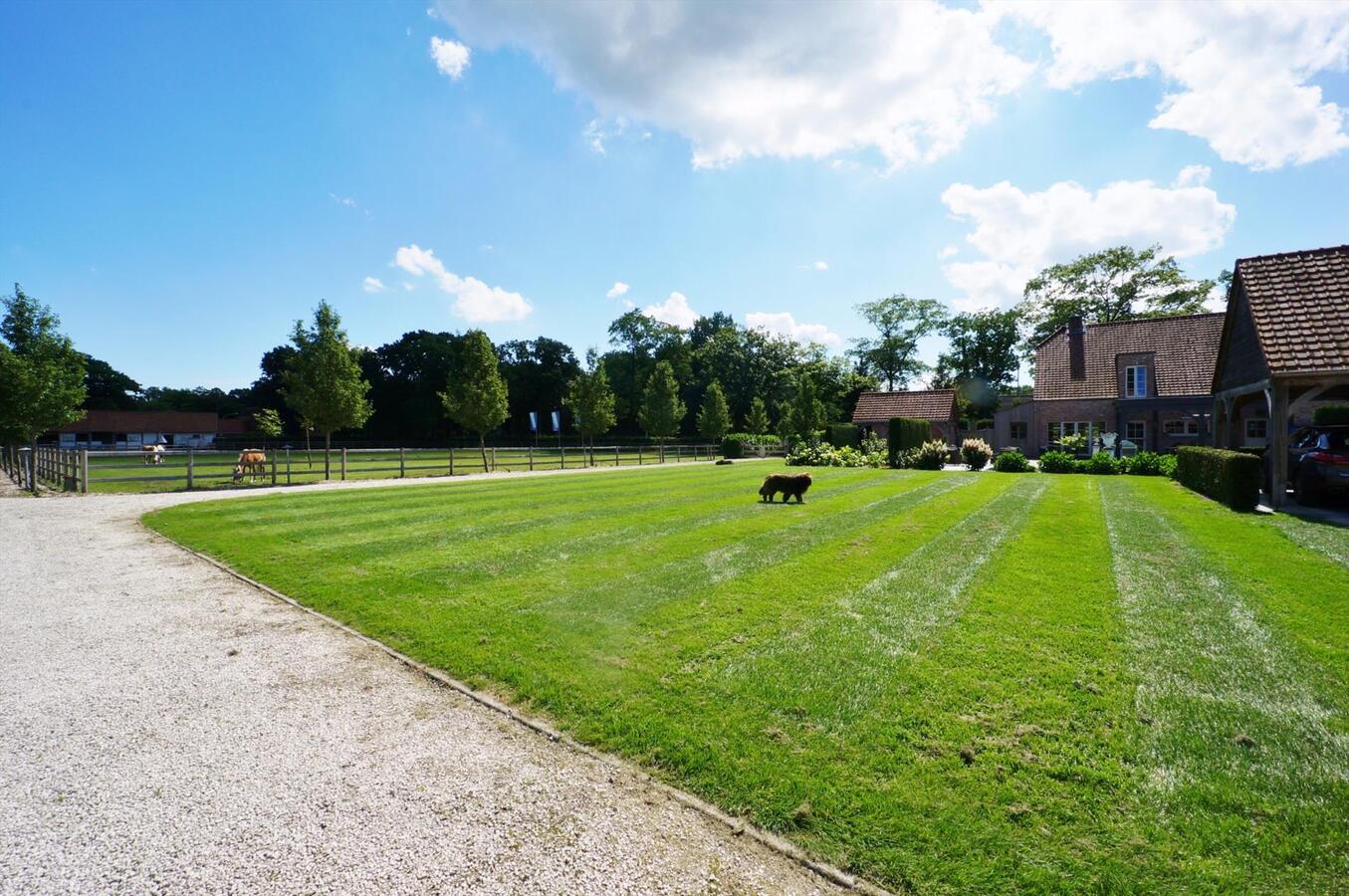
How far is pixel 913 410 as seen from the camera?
43.2m

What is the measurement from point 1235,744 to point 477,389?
28.4 m

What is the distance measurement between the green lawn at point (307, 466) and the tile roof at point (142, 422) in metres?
49.3

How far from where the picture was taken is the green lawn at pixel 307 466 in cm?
1831

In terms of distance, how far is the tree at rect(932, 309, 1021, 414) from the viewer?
194ft

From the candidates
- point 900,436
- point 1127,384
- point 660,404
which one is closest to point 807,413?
point 660,404

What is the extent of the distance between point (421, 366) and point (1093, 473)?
70270mm

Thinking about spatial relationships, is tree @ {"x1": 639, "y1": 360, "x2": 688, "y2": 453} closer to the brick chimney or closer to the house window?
the brick chimney

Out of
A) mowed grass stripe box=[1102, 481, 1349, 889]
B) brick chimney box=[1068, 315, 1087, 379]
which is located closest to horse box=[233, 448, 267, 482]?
mowed grass stripe box=[1102, 481, 1349, 889]

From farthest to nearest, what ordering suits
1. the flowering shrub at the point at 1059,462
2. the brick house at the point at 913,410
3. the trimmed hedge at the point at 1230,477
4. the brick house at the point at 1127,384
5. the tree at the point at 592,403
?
the brick house at the point at 913,410 < the tree at the point at 592,403 < the brick house at the point at 1127,384 < the flowering shrub at the point at 1059,462 < the trimmed hedge at the point at 1230,477

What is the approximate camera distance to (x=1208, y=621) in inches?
190

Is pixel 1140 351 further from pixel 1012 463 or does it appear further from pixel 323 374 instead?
pixel 323 374

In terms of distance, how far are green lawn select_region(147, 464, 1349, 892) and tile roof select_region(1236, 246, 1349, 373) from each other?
13.9 feet

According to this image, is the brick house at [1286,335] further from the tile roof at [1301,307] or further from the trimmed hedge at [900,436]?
the trimmed hedge at [900,436]

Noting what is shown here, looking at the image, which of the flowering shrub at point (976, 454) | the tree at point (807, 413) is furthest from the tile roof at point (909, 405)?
the flowering shrub at point (976, 454)
